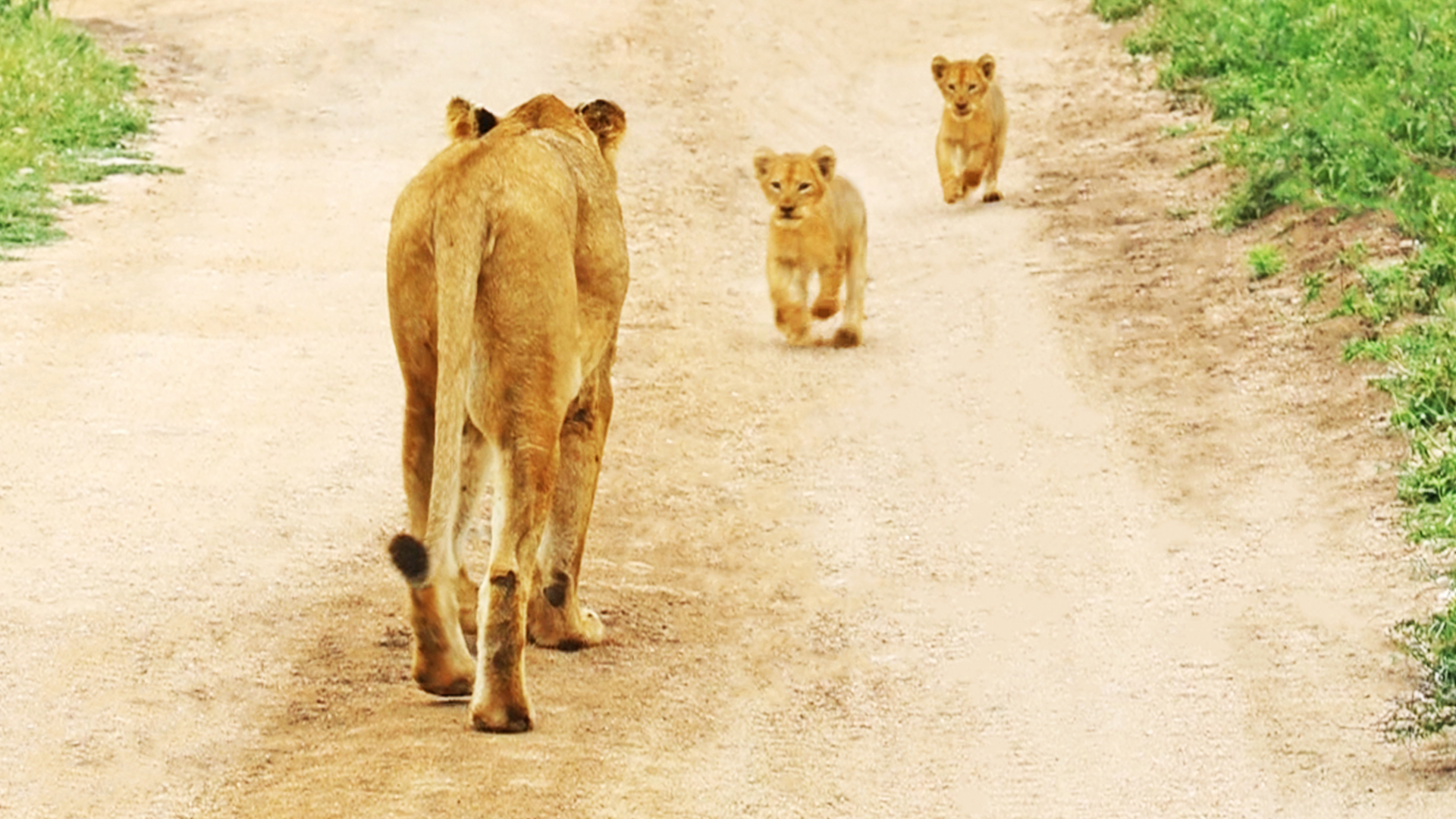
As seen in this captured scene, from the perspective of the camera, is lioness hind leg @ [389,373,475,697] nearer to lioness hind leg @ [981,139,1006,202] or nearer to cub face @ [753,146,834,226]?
cub face @ [753,146,834,226]

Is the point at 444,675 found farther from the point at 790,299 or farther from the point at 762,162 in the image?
the point at 762,162

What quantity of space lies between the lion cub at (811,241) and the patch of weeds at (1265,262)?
171cm

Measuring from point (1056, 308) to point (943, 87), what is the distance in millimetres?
2424

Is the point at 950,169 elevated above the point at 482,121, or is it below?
below

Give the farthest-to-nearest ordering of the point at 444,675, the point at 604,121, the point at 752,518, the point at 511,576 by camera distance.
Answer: the point at 752,518 → the point at 604,121 → the point at 444,675 → the point at 511,576

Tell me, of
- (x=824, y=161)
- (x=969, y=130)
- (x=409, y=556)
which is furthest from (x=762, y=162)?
(x=409, y=556)

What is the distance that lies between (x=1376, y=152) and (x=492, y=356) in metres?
6.82

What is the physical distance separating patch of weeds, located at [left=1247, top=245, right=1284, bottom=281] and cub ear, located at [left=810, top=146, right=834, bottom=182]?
1894 millimetres

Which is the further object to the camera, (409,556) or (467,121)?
(467,121)

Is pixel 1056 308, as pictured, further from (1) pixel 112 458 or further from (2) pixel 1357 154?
(1) pixel 112 458

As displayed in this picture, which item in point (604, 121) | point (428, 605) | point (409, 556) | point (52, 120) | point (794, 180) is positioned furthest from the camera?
point (52, 120)

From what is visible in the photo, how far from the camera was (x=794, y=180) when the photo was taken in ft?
34.8

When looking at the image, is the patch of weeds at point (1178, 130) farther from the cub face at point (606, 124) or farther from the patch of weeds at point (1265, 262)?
the cub face at point (606, 124)

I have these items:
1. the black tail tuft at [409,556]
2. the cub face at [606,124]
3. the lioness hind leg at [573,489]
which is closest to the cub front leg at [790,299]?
the cub face at [606,124]
